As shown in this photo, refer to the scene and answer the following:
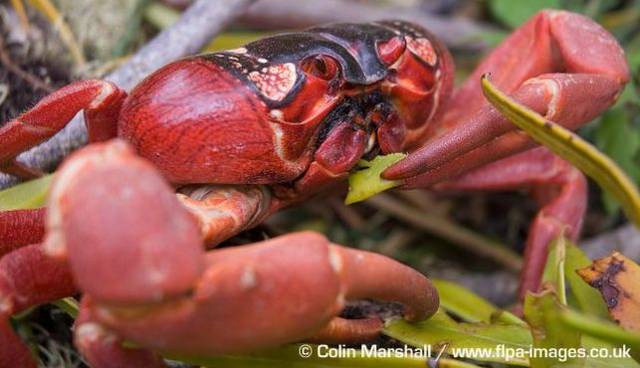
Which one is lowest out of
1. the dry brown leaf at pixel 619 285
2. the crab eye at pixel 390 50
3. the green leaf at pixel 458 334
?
the green leaf at pixel 458 334

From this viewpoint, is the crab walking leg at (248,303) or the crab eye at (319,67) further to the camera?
the crab eye at (319,67)

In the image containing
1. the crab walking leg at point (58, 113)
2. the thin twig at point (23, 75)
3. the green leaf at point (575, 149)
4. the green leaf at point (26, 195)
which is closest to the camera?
the green leaf at point (575, 149)

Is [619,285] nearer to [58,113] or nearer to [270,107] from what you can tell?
[270,107]

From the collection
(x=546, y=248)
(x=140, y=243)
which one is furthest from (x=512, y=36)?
(x=140, y=243)

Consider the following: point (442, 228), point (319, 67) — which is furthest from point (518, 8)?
point (319, 67)

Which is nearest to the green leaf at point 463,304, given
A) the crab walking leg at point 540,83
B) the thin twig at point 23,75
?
the crab walking leg at point 540,83

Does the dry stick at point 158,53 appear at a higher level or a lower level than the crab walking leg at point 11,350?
higher

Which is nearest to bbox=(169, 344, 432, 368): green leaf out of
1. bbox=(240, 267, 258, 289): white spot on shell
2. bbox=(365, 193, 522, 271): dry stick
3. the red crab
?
the red crab

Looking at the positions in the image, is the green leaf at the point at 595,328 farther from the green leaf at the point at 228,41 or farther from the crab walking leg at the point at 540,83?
the green leaf at the point at 228,41
